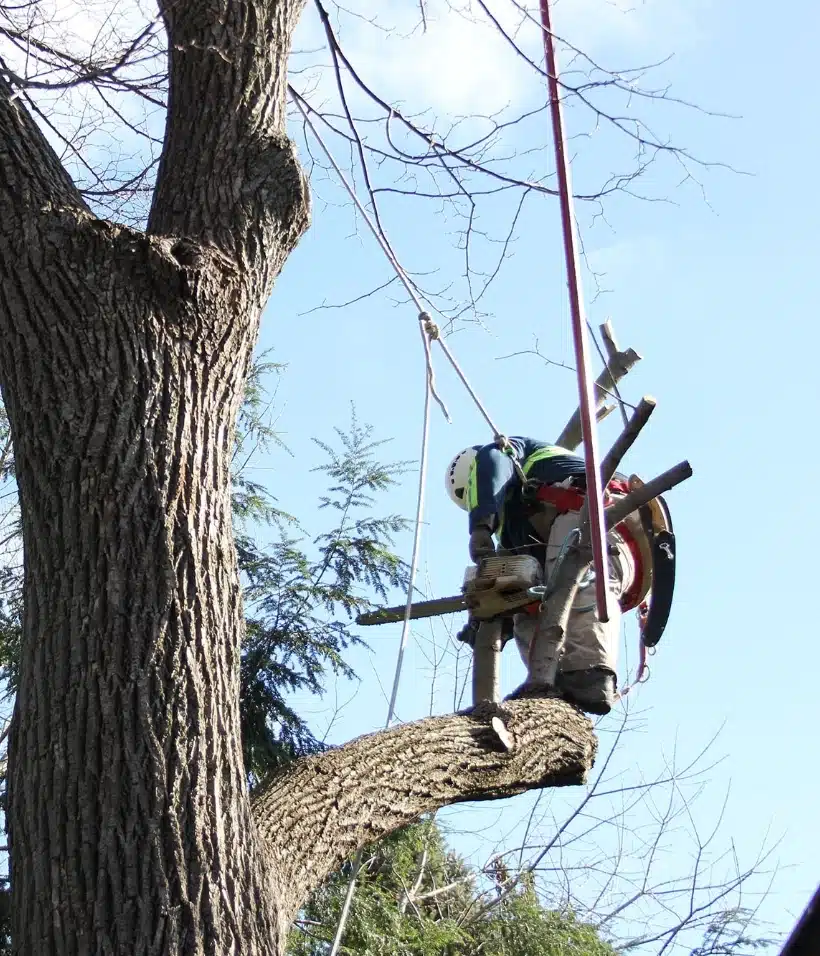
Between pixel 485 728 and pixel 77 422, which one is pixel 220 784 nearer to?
pixel 77 422

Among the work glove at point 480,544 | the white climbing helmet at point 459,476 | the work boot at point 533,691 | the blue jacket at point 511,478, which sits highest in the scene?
the white climbing helmet at point 459,476

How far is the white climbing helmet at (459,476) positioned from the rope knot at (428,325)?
100 centimetres

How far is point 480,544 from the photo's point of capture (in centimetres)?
555

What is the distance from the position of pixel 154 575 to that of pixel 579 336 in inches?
78.3

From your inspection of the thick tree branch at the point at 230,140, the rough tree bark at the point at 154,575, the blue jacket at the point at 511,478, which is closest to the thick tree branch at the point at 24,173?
the rough tree bark at the point at 154,575

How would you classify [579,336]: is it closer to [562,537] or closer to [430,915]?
[562,537]

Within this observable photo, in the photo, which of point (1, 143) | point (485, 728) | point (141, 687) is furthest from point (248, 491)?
point (141, 687)

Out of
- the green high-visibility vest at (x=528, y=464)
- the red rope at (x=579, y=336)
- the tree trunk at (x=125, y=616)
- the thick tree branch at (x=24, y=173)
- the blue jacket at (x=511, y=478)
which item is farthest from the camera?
the green high-visibility vest at (x=528, y=464)

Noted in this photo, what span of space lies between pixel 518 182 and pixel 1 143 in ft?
6.57

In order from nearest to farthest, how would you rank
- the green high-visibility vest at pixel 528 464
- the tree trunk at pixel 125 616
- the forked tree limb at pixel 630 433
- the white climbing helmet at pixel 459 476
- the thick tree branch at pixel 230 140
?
1. the tree trunk at pixel 125 616
2. the thick tree branch at pixel 230 140
3. the forked tree limb at pixel 630 433
4. the green high-visibility vest at pixel 528 464
5. the white climbing helmet at pixel 459 476

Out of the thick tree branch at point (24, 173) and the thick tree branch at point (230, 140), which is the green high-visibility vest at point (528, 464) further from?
the thick tree branch at point (24, 173)

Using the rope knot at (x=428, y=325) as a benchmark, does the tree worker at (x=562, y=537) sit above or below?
below

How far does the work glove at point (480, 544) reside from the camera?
5534 millimetres

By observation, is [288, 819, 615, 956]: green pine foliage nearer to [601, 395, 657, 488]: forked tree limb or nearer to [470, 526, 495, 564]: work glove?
[470, 526, 495, 564]: work glove
